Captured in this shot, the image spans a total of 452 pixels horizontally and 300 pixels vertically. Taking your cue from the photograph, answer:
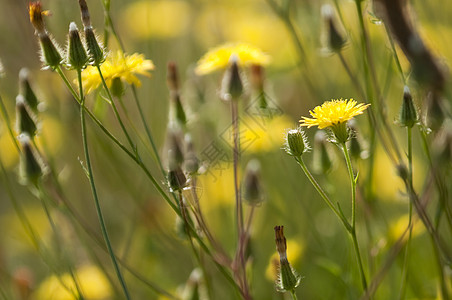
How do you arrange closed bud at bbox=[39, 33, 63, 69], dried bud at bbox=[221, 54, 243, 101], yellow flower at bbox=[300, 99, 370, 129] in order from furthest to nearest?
dried bud at bbox=[221, 54, 243, 101], closed bud at bbox=[39, 33, 63, 69], yellow flower at bbox=[300, 99, 370, 129]

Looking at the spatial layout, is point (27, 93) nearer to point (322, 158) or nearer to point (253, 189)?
point (253, 189)

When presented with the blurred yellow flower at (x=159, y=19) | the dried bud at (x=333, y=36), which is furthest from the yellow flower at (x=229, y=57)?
the blurred yellow flower at (x=159, y=19)

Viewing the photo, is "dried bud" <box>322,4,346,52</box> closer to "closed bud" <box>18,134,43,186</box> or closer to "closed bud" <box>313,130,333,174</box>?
"closed bud" <box>313,130,333,174</box>

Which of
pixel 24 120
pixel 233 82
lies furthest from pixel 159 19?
pixel 24 120

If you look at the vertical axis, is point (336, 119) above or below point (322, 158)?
above

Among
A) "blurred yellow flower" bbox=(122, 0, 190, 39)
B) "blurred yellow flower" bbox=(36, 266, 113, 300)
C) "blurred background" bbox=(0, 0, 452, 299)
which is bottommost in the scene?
"blurred yellow flower" bbox=(36, 266, 113, 300)

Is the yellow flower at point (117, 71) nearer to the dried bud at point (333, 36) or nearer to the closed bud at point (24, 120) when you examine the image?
the closed bud at point (24, 120)

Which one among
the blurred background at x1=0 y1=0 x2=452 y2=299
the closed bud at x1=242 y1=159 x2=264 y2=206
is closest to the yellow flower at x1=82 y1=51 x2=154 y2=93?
the blurred background at x1=0 y1=0 x2=452 y2=299
